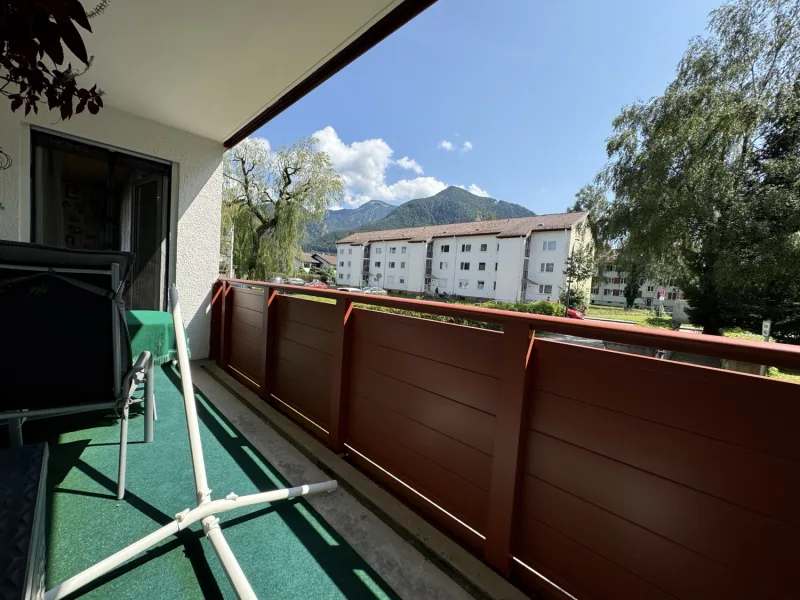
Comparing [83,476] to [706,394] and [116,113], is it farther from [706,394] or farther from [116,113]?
[116,113]

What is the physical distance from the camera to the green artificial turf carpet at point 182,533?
1281mm

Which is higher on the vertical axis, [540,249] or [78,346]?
[540,249]

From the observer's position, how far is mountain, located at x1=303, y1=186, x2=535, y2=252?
9856 cm

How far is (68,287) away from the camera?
1.57m

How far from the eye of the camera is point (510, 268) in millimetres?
38312

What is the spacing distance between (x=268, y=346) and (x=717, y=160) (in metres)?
17.5

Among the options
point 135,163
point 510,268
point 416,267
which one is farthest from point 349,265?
point 135,163

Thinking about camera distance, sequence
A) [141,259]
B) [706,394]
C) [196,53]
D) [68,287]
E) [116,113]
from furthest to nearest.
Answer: [141,259]
[116,113]
[196,53]
[68,287]
[706,394]

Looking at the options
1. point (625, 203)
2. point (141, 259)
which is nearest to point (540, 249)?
point (625, 203)

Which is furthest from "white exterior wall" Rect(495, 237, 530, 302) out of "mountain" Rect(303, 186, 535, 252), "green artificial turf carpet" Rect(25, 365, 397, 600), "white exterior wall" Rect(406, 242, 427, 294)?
"mountain" Rect(303, 186, 535, 252)

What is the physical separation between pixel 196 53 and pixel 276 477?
2822 mm

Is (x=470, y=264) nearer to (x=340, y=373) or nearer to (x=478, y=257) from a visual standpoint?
(x=478, y=257)

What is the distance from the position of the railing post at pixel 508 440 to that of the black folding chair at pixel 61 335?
1.68 meters

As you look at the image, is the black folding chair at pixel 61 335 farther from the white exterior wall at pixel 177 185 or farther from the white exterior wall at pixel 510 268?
the white exterior wall at pixel 510 268
